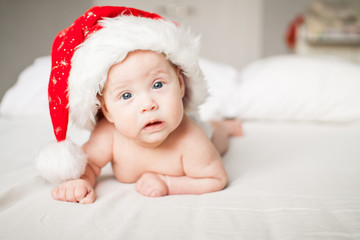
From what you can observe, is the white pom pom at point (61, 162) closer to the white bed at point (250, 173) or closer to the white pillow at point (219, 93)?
the white bed at point (250, 173)

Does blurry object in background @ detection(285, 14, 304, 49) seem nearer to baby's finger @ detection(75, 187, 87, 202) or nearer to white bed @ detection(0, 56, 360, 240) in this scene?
white bed @ detection(0, 56, 360, 240)

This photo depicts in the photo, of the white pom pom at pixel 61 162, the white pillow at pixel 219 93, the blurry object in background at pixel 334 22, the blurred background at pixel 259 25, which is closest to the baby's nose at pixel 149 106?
the white pom pom at pixel 61 162

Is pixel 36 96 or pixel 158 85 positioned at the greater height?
pixel 158 85

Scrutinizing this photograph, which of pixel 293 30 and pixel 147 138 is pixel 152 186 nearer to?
pixel 147 138

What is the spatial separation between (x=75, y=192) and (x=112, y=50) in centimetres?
35

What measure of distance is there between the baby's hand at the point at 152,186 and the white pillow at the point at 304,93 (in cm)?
98

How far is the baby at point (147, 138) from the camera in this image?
709mm

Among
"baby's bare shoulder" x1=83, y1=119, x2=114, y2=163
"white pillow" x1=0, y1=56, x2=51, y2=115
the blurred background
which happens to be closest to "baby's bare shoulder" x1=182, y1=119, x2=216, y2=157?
"baby's bare shoulder" x1=83, y1=119, x2=114, y2=163

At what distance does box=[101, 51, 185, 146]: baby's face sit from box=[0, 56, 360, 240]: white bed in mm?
173

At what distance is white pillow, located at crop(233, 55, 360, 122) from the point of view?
5.23 feet

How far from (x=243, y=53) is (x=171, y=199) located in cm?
248

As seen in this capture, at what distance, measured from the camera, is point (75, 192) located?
71 centimetres

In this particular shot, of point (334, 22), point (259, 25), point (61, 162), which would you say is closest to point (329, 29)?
point (334, 22)

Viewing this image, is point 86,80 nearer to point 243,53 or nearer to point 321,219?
point 321,219
